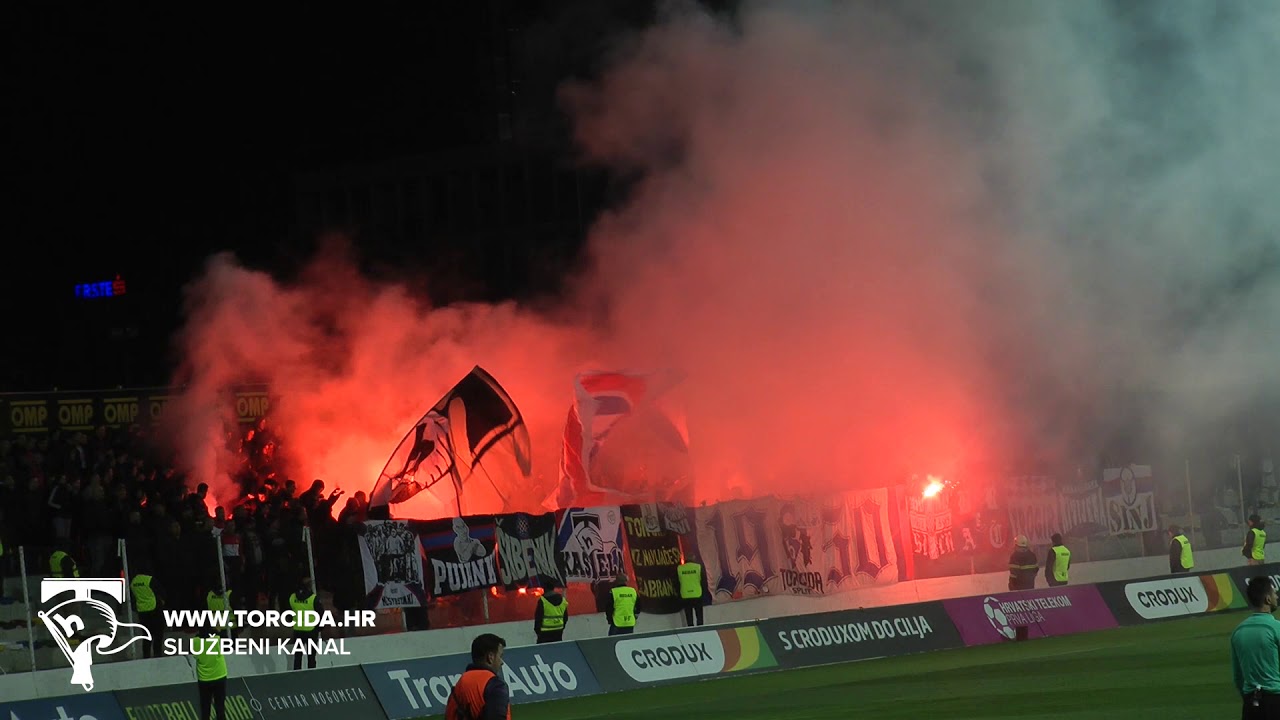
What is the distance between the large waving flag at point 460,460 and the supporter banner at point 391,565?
2.54 metres

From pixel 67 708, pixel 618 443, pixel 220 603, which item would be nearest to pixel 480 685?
pixel 67 708

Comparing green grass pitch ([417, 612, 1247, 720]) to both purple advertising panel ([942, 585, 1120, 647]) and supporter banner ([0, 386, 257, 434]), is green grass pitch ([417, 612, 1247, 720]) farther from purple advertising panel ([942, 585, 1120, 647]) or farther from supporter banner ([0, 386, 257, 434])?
supporter banner ([0, 386, 257, 434])

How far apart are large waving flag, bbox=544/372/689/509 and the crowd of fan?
16.2 feet

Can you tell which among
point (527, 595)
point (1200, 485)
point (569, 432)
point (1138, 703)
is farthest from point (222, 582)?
point (1200, 485)

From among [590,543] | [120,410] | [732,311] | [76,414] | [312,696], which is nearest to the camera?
[312,696]

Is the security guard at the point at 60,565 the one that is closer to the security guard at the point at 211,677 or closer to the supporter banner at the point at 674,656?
the security guard at the point at 211,677

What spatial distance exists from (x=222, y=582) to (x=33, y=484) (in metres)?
3.08

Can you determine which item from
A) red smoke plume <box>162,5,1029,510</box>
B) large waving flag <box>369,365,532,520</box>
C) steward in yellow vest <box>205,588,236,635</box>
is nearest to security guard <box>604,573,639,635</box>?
large waving flag <box>369,365,532,520</box>

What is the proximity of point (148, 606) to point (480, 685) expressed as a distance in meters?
11.2

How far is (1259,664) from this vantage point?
8859 mm

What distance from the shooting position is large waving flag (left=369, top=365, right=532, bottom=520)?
2469 cm

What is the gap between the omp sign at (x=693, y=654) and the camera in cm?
2016

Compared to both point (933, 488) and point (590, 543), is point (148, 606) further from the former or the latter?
point (933, 488)

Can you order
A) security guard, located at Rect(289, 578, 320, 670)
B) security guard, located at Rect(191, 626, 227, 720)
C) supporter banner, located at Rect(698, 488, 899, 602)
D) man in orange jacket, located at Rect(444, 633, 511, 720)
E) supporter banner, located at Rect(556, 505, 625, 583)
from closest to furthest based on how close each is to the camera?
man in orange jacket, located at Rect(444, 633, 511, 720)
security guard, located at Rect(191, 626, 227, 720)
security guard, located at Rect(289, 578, 320, 670)
supporter banner, located at Rect(556, 505, 625, 583)
supporter banner, located at Rect(698, 488, 899, 602)
